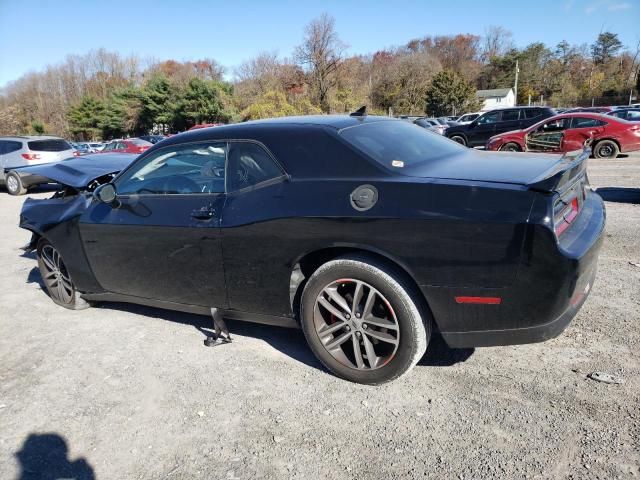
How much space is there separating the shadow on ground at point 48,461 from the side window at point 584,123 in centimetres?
1505

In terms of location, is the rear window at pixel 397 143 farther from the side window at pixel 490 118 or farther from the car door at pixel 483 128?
the side window at pixel 490 118

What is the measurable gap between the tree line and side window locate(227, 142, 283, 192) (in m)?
28.6

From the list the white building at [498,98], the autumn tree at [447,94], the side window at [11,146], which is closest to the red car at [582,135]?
the side window at [11,146]

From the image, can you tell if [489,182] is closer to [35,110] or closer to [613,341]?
[613,341]

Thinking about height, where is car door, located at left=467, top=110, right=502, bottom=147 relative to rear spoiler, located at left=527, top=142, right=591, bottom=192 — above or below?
below

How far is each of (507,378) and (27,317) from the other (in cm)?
417

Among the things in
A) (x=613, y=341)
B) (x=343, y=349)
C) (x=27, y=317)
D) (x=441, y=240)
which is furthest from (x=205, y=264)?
(x=613, y=341)

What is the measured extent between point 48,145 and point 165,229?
1387cm

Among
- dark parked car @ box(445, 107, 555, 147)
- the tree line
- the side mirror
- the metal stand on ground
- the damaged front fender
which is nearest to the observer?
the metal stand on ground

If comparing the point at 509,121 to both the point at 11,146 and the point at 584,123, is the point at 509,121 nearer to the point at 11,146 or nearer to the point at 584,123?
the point at 584,123

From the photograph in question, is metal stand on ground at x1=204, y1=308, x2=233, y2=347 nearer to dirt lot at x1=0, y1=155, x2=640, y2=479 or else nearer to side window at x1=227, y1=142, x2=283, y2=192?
dirt lot at x1=0, y1=155, x2=640, y2=479

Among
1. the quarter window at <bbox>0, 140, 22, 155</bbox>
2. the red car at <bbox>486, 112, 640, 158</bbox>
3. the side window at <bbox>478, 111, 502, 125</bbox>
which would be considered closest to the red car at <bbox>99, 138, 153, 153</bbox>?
the quarter window at <bbox>0, 140, 22, 155</bbox>

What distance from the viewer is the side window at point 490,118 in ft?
60.4

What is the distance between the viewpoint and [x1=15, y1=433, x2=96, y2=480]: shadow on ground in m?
2.39
